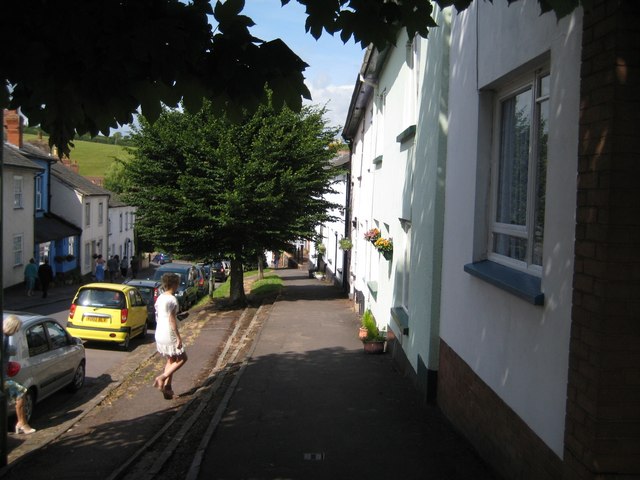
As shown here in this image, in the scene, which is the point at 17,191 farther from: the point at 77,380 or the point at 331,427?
the point at 331,427

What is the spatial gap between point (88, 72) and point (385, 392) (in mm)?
6745

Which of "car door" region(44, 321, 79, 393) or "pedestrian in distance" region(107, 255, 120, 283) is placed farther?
"pedestrian in distance" region(107, 255, 120, 283)

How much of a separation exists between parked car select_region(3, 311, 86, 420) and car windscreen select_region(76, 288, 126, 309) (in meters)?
4.60

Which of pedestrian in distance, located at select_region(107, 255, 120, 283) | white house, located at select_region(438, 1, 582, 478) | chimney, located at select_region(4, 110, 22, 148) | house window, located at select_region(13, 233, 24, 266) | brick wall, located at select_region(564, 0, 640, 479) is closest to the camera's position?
brick wall, located at select_region(564, 0, 640, 479)

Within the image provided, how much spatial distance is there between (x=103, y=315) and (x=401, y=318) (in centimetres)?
839

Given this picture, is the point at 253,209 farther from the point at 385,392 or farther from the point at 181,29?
the point at 181,29

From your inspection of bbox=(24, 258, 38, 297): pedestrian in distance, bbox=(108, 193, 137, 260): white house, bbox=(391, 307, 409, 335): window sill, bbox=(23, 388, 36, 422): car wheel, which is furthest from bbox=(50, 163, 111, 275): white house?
bbox=(23, 388, 36, 422): car wheel

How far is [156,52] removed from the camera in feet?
12.7

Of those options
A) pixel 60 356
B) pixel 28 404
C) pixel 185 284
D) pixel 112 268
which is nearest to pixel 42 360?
pixel 60 356

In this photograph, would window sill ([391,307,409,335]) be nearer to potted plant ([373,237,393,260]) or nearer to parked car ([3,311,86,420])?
potted plant ([373,237,393,260])

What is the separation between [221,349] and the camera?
49.3ft

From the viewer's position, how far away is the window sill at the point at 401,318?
10.2 m

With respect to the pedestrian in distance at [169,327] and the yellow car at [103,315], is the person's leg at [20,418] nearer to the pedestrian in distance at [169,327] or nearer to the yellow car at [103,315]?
the pedestrian in distance at [169,327]

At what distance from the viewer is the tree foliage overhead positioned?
157 inches
